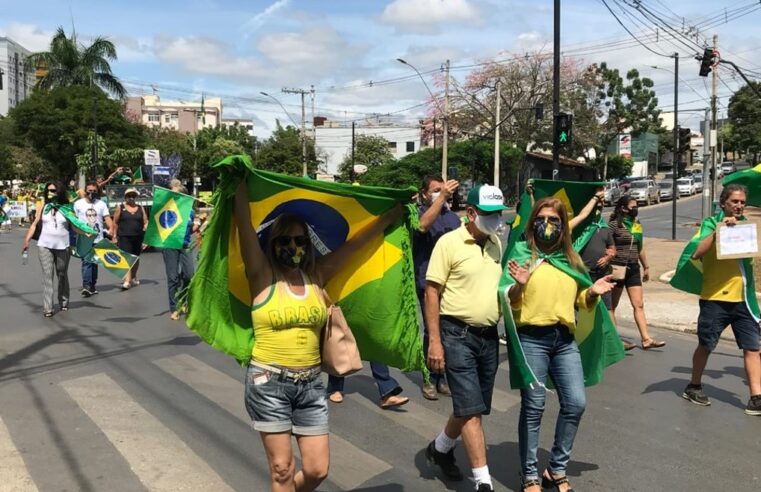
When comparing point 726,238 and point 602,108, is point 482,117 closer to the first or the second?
point 602,108

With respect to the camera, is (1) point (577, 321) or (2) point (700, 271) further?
(2) point (700, 271)

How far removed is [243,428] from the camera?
4.84 meters

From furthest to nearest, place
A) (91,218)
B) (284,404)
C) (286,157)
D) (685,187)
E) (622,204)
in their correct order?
(286,157)
(685,187)
(91,218)
(622,204)
(284,404)

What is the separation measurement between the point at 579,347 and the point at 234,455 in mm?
2286

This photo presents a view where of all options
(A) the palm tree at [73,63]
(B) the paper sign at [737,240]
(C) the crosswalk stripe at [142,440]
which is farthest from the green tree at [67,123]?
(B) the paper sign at [737,240]

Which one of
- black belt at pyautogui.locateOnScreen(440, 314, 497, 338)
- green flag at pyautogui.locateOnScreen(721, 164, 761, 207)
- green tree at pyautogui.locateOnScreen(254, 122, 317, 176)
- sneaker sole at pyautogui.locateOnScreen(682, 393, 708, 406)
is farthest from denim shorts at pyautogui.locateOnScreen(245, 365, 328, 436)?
green tree at pyautogui.locateOnScreen(254, 122, 317, 176)

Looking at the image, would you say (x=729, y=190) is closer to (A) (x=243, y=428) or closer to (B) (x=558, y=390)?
(B) (x=558, y=390)

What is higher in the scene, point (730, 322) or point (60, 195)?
point (60, 195)

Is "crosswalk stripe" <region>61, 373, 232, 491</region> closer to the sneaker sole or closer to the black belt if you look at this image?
the black belt

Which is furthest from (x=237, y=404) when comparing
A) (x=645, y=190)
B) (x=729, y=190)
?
(x=645, y=190)

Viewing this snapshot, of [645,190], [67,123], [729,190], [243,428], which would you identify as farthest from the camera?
[645,190]

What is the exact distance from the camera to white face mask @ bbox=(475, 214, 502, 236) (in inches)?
146

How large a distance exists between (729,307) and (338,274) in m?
3.54

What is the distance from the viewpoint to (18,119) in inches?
1772
